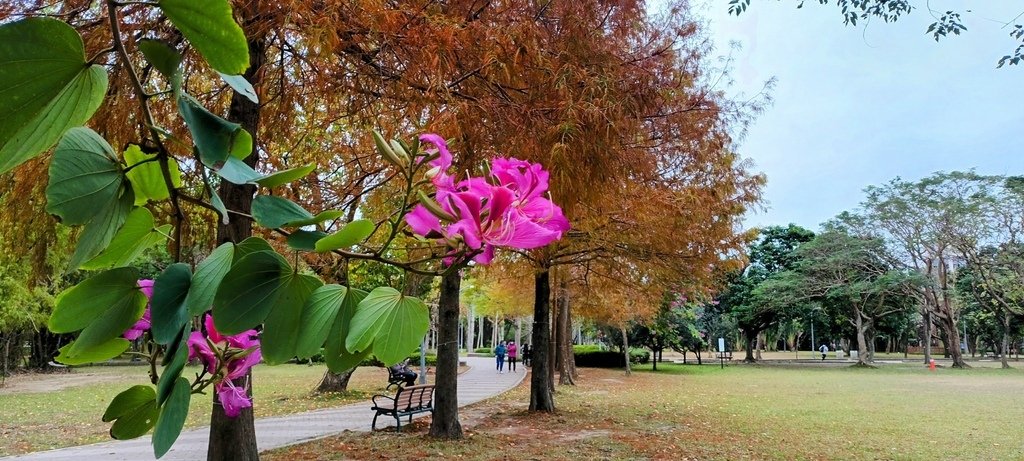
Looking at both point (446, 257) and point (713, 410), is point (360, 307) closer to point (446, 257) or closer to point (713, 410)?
point (446, 257)

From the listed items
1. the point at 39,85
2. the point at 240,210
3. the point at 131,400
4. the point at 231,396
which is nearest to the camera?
the point at 39,85

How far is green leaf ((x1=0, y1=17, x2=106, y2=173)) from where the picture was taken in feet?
1.41

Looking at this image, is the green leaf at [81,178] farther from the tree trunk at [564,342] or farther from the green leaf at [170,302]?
the tree trunk at [564,342]

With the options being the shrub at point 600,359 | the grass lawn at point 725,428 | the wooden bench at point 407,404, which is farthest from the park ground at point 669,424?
the shrub at point 600,359

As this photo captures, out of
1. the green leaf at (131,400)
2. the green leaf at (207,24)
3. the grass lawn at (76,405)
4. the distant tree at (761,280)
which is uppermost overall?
the distant tree at (761,280)

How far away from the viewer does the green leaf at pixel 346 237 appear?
1.83 ft

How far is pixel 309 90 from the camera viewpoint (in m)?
4.54

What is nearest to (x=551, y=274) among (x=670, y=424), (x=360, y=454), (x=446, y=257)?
(x=670, y=424)

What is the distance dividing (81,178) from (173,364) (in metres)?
0.17

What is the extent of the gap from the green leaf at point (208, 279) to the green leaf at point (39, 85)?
16cm

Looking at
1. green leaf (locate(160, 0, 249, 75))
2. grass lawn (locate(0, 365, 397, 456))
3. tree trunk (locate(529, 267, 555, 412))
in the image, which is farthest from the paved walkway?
green leaf (locate(160, 0, 249, 75))

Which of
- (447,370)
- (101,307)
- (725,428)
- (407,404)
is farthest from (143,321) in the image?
(725,428)

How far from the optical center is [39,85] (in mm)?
450

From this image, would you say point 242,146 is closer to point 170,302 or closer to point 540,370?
point 170,302
